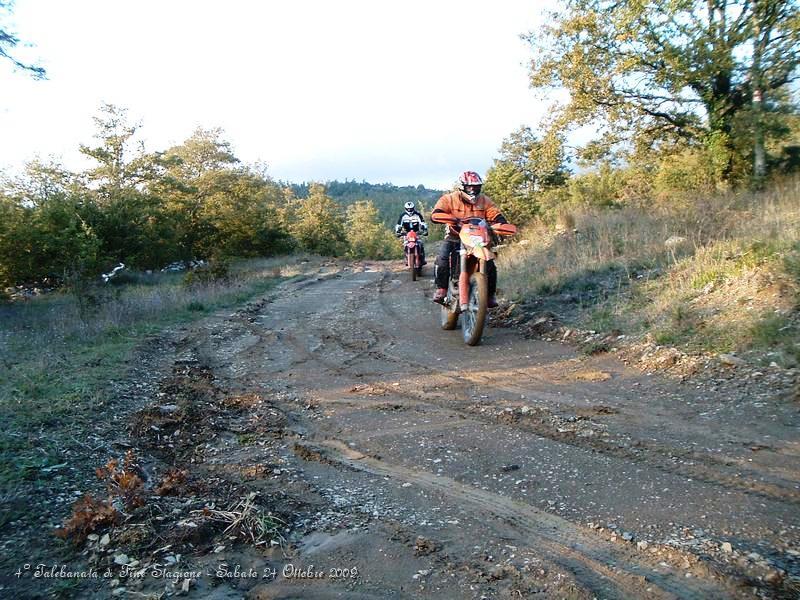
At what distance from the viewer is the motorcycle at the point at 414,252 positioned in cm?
1661

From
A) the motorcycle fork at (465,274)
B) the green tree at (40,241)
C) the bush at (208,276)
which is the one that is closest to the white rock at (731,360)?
the motorcycle fork at (465,274)

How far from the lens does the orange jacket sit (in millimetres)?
8469

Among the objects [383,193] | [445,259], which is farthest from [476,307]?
[383,193]

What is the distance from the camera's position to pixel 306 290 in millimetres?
15578

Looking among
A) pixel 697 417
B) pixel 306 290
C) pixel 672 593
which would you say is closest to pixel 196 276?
pixel 306 290

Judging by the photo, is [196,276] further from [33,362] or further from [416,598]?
[416,598]

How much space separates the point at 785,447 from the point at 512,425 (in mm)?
1876

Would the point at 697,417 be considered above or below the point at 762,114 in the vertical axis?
below

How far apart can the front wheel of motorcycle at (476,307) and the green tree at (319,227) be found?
35.6m

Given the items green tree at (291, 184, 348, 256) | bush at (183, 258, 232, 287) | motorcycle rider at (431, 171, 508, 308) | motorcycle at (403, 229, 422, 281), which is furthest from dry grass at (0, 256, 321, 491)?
green tree at (291, 184, 348, 256)

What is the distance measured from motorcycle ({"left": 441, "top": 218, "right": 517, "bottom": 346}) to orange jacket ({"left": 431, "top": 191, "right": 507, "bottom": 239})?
0.28 meters

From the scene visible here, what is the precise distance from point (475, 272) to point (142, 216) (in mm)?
20518

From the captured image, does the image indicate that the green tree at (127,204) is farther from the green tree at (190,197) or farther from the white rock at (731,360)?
the white rock at (731,360)

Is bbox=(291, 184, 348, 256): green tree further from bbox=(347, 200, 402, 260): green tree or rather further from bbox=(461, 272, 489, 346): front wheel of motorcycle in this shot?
bbox=(461, 272, 489, 346): front wheel of motorcycle
